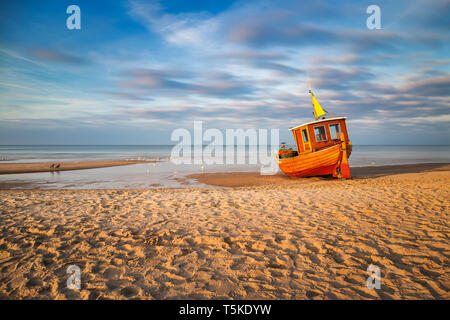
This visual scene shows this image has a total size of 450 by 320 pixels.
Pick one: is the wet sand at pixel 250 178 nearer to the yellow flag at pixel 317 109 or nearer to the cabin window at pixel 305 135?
the cabin window at pixel 305 135

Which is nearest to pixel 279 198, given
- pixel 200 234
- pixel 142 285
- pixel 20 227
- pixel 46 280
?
pixel 200 234

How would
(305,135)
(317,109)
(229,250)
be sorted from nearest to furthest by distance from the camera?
(229,250) < (305,135) < (317,109)

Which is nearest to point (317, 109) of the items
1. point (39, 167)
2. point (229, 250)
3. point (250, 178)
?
point (250, 178)

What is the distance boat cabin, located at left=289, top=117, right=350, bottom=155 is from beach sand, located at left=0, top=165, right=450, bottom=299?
280 inches

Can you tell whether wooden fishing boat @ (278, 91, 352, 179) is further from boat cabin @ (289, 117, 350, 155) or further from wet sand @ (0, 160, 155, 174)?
wet sand @ (0, 160, 155, 174)

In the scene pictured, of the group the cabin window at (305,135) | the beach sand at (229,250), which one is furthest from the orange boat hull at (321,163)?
the beach sand at (229,250)

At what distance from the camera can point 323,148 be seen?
46.4 feet

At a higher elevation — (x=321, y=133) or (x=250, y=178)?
(x=321, y=133)

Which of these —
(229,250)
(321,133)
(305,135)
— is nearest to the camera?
(229,250)

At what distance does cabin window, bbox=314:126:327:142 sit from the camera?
1401 cm

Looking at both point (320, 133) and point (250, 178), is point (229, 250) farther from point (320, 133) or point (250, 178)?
point (250, 178)

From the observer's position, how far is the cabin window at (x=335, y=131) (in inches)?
540

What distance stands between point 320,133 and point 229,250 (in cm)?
1207
